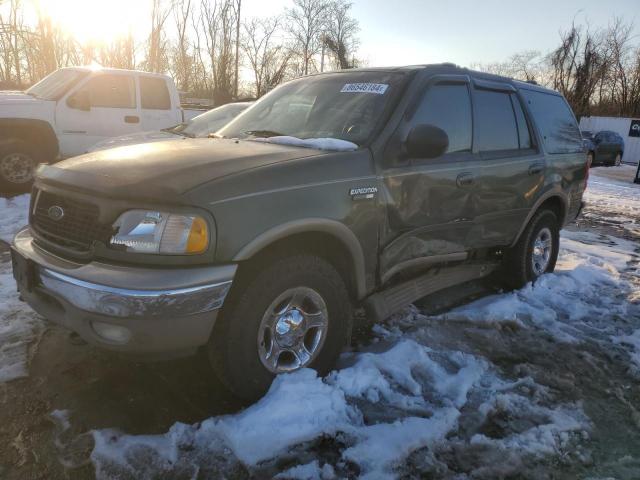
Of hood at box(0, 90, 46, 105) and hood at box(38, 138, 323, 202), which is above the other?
hood at box(0, 90, 46, 105)

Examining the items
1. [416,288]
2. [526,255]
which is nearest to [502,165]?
[526,255]

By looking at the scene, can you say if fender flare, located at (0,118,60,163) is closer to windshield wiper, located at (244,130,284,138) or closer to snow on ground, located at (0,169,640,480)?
snow on ground, located at (0,169,640,480)

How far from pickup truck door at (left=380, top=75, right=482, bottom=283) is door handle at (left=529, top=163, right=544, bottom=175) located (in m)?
0.85


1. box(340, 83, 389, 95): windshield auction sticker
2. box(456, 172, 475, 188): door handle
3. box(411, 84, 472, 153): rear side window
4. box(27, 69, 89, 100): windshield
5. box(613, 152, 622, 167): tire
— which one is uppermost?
box(27, 69, 89, 100): windshield

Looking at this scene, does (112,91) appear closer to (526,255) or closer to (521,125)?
(521,125)

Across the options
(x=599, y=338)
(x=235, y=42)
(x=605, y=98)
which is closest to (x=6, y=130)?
(x=599, y=338)

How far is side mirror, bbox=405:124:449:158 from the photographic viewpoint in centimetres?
294

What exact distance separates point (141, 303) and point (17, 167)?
6918 mm

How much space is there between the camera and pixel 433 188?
3.31 m

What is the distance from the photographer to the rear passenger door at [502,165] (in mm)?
3836

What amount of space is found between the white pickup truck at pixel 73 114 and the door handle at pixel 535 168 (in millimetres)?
6830

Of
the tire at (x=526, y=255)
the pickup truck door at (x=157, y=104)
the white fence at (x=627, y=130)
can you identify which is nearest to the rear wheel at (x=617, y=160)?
the white fence at (x=627, y=130)

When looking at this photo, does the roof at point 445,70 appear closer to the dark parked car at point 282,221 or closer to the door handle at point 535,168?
the dark parked car at point 282,221

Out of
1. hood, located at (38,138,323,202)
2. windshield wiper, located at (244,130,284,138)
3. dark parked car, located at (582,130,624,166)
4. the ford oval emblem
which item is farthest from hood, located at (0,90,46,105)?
dark parked car, located at (582,130,624,166)
